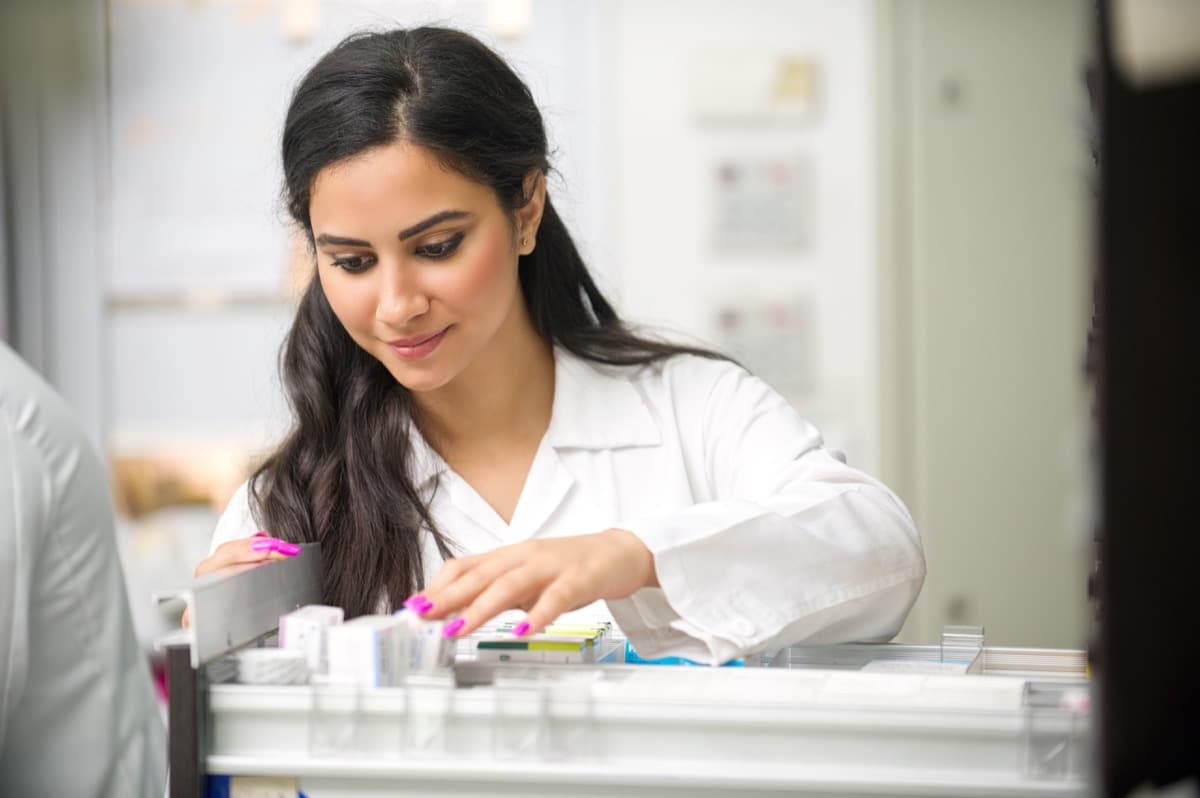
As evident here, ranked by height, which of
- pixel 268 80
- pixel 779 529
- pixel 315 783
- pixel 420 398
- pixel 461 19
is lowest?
pixel 315 783

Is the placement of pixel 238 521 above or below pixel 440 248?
below

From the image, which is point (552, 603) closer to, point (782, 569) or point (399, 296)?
point (782, 569)

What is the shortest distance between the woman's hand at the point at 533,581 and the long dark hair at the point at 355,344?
0.99 ft

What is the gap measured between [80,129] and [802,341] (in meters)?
1.90

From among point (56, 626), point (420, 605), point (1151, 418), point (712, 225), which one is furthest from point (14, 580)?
point (712, 225)

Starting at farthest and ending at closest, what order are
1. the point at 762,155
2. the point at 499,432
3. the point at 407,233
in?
the point at 762,155 < the point at 499,432 < the point at 407,233

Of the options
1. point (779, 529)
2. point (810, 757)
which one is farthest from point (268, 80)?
point (810, 757)

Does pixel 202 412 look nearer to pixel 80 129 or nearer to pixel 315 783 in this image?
pixel 80 129

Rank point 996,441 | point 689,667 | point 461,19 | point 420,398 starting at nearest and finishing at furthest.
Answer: point 689,667 < point 420,398 < point 461,19 < point 996,441

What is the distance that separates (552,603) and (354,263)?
0.45 meters

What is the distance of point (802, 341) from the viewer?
125 inches

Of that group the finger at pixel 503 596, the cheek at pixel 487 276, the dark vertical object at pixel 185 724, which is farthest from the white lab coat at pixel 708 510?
the dark vertical object at pixel 185 724

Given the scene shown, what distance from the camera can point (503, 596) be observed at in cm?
91

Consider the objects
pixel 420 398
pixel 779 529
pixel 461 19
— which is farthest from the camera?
pixel 461 19
